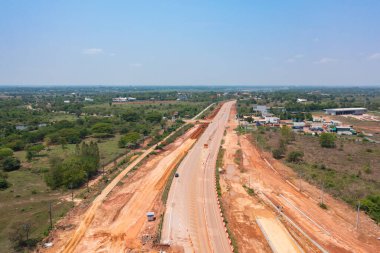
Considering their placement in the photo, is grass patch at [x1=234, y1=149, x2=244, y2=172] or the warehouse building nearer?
grass patch at [x1=234, y1=149, x2=244, y2=172]

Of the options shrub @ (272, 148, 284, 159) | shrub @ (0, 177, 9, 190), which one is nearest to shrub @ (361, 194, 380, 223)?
shrub @ (272, 148, 284, 159)

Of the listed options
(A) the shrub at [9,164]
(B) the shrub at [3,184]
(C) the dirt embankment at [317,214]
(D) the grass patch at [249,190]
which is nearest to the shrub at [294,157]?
(C) the dirt embankment at [317,214]

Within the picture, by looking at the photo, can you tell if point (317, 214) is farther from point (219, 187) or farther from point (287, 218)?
point (219, 187)

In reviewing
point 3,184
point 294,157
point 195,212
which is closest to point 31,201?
point 3,184

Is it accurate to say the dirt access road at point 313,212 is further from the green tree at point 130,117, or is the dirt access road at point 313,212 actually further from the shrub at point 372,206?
the green tree at point 130,117

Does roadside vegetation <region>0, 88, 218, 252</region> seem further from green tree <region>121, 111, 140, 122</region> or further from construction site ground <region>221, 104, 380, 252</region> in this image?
construction site ground <region>221, 104, 380, 252</region>

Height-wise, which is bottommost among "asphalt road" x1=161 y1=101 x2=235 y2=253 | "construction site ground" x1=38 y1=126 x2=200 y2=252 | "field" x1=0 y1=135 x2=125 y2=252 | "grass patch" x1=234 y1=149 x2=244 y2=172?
"field" x1=0 y1=135 x2=125 y2=252

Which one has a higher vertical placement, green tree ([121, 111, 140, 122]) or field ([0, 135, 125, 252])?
green tree ([121, 111, 140, 122])
